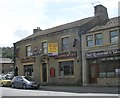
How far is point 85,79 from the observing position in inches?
1297

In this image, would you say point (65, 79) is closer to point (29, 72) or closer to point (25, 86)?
point (25, 86)

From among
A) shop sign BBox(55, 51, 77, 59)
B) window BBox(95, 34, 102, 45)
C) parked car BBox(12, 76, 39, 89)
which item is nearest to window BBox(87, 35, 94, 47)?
window BBox(95, 34, 102, 45)

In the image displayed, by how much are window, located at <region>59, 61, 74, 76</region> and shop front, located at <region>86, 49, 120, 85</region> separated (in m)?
2.91

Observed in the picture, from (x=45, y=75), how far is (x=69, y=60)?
19.2 feet

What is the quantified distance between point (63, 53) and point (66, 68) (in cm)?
192

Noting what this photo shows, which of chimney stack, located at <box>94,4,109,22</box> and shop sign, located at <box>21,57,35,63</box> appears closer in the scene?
chimney stack, located at <box>94,4,109,22</box>

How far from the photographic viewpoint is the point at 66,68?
36.0 metres

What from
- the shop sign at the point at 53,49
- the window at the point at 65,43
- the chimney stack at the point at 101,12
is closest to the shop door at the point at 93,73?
the window at the point at 65,43

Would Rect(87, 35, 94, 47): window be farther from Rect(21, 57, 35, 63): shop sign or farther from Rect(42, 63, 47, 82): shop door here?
Rect(21, 57, 35, 63): shop sign

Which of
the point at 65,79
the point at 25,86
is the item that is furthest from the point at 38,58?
the point at 25,86

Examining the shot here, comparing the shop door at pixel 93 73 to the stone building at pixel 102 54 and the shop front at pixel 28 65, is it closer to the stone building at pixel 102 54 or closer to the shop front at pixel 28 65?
the stone building at pixel 102 54

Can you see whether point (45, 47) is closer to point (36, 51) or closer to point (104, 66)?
point (36, 51)

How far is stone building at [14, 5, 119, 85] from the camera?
33.8m

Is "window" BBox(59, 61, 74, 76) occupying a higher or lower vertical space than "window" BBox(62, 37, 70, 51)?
lower
